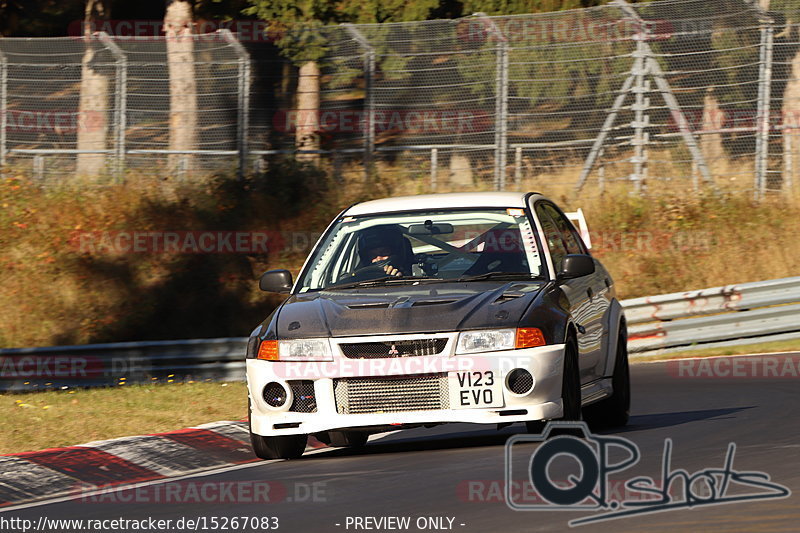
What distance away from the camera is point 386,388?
29.9ft

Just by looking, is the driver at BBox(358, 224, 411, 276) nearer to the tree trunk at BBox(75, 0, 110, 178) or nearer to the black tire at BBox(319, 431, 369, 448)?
the black tire at BBox(319, 431, 369, 448)

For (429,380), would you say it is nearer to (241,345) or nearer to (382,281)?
(382,281)

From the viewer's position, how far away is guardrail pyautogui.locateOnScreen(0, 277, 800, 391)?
17.5 metres

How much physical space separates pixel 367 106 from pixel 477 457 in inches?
600

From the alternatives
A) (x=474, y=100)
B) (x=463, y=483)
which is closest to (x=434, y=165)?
(x=474, y=100)

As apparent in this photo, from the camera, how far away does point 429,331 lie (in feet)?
29.7

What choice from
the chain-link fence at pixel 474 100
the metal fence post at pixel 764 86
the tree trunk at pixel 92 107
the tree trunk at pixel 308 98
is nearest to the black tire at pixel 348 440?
the chain-link fence at pixel 474 100

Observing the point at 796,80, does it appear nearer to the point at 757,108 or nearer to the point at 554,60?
the point at 757,108

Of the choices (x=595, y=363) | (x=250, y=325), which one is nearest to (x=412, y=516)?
(x=595, y=363)

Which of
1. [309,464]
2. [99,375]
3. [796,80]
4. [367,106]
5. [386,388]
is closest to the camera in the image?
[386,388]

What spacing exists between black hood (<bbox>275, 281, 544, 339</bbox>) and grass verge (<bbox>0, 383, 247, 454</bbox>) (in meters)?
2.42

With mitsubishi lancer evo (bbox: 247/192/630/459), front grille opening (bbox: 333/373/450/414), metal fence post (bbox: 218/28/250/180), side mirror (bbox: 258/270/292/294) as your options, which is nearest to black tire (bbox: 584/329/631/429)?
mitsubishi lancer evo (bbox: 247/192/630/459)

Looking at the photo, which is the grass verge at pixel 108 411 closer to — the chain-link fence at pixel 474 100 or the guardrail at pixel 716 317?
the guardrail at pixel 716 317

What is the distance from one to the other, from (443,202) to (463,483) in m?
2.99
